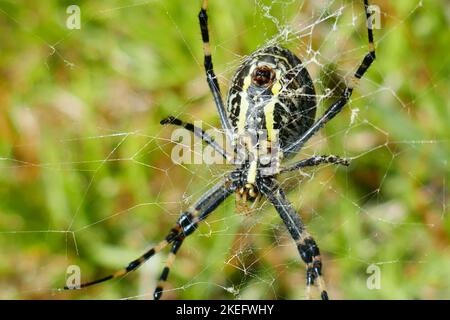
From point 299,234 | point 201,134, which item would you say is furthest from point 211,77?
point 299,234

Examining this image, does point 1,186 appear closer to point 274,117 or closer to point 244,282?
point 244,282

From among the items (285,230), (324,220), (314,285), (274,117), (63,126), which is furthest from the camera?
(63,126)

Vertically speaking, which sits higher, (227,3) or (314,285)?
(227,3)

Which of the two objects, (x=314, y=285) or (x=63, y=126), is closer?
(x=314, y=285)

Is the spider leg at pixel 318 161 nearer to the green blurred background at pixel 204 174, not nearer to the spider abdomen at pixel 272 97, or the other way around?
the spider abdomen at pixel 272 97

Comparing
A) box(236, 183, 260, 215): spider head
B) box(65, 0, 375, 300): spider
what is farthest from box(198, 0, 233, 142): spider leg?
box(236, 183, 260, 215): spider head

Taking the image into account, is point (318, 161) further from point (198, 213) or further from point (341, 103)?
point (198, 213)

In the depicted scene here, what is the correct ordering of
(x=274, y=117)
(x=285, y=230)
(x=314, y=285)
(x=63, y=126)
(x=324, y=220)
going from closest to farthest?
(x=274, y=117)
(x=314, y=285)
(x=285, y=230)
(x=324, y=220)
(x=63, y=126)
